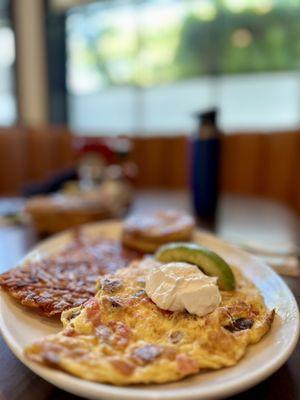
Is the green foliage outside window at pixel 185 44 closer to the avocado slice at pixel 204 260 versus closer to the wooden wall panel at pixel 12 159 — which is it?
the wooden wall panel at pixel 12 159

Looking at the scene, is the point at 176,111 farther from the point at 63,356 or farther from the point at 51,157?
the point at 63,356

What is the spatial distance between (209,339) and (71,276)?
1.23 ft

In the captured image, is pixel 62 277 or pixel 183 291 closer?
pixel 183 291

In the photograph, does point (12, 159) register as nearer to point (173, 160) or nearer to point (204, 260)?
point (173, 160)

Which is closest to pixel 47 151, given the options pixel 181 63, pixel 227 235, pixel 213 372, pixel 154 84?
pixel 154 84

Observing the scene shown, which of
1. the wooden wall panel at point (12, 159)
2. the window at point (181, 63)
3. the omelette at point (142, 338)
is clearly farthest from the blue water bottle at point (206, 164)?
the wooden wall panel at point (12, 159)

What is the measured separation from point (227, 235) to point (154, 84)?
3.06m

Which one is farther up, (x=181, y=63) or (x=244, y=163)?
(x=181, y=63)

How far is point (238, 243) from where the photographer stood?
124 cm

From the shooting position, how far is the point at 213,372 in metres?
0.52

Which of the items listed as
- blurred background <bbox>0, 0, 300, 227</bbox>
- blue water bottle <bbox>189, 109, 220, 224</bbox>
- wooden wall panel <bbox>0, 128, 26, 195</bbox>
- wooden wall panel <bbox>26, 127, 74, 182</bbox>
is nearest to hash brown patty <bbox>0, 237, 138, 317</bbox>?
blue water bottle <bbox>189, 109, 220, 224</bbox>

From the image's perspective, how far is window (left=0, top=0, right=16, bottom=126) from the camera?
14.0 feet

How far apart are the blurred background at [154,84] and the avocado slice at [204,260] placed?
1.94m

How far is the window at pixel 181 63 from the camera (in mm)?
3625
